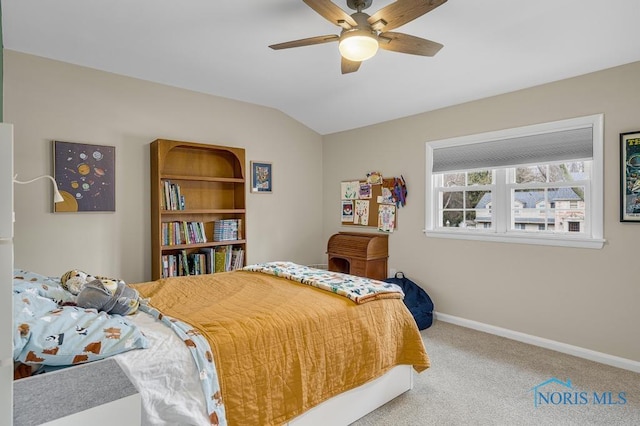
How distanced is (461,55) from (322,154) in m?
2.55

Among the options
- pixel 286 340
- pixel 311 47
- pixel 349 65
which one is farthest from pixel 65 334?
pixel 311 47

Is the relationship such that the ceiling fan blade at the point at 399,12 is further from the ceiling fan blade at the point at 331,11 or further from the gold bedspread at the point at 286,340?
the gold bedspread at the point at 286,340

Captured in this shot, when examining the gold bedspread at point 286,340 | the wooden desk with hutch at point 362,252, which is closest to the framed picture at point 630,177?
the gold bedspread at point 286,340

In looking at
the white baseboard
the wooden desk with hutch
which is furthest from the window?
the white baseboard

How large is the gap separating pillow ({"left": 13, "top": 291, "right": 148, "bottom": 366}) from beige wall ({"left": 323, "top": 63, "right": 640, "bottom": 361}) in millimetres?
3126

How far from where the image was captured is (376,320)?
2.10 metres

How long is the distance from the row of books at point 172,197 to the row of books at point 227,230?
45 cm

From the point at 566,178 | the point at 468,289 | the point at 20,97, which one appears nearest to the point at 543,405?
the point at 468,289

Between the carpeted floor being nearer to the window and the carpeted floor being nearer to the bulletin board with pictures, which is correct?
the window

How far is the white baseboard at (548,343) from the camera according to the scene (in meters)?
2.68

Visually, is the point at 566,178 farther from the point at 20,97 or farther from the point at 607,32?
the point at 20,97

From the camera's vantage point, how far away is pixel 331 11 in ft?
6.04

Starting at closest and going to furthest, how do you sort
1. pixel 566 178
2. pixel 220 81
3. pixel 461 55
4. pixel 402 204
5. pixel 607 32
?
pixel 607 32 → pixel 461 55 → pixel 566 178 → pixel 220 81 → pixel 402 204

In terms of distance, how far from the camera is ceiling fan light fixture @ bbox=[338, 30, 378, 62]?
6.37ft
